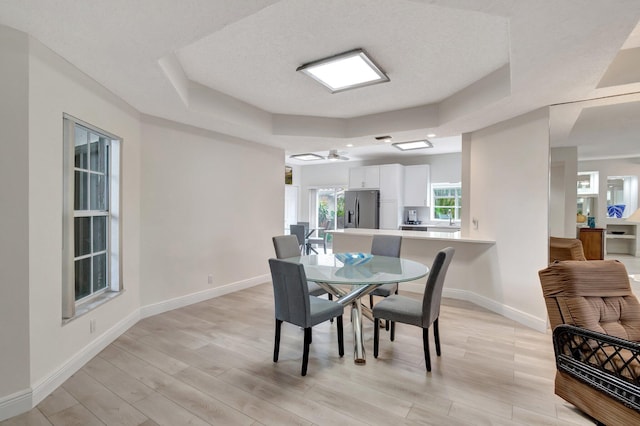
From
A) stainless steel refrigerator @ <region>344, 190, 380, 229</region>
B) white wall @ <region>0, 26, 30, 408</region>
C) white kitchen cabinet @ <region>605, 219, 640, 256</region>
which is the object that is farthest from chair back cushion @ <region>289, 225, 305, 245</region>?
white wall @ <region>0, 26, 30, 408</region>

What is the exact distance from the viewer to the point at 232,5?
67.3 inches

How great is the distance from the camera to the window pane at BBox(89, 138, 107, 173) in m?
2.90

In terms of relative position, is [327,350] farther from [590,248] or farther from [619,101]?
[619,101]

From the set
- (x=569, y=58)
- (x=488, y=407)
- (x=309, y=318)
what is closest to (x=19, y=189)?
(x=309, y=318)

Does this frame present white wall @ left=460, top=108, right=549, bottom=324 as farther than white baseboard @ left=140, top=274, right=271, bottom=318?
No

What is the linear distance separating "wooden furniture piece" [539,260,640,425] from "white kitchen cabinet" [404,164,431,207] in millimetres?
5339

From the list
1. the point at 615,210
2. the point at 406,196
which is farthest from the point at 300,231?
the point at 615,210

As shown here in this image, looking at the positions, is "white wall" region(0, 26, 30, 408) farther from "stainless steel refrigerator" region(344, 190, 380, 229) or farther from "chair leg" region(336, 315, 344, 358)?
"stainless steel refrigerator" region(344, 190, 380, 229)

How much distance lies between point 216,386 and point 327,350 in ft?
3.24

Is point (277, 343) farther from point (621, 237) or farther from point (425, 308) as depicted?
point (621, 237)

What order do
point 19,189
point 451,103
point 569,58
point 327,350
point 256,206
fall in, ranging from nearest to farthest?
point 19,189 → point 569,58 → point 327,350 → point 451,103 → point 256,206

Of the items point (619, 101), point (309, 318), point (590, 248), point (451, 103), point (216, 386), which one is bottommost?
point (216, 386)

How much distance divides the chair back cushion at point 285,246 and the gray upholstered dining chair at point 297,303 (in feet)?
3.52

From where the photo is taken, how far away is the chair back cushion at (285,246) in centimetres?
356
